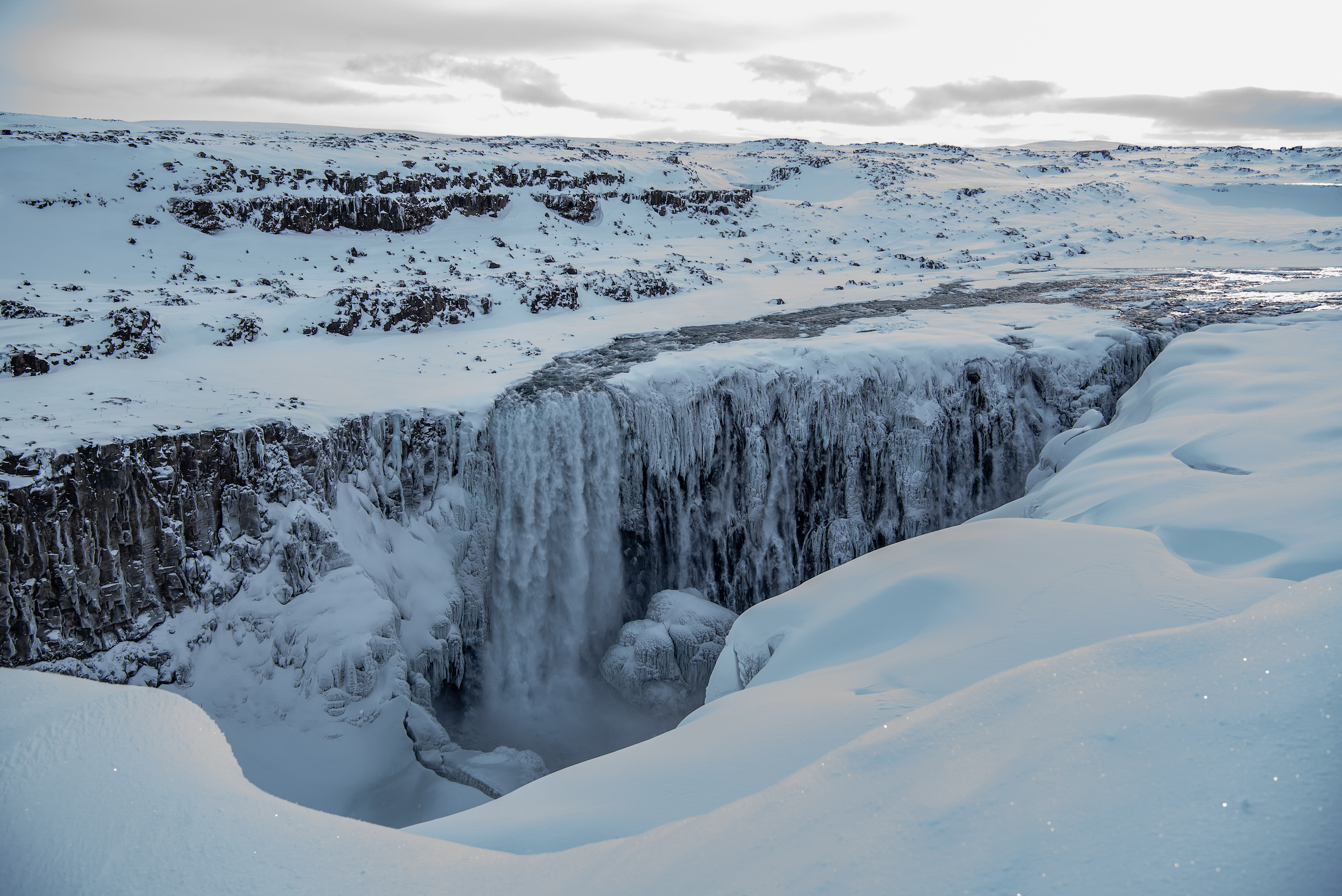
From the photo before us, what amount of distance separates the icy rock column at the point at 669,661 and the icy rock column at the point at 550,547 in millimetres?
856

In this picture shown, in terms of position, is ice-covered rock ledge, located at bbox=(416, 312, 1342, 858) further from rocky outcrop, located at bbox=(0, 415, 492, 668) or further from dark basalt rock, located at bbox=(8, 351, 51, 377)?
dark basalt rock, located at bbox=(8, 351, 51, 377)

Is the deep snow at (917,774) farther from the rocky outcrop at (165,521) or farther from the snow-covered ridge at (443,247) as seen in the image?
the snow-covered ridge at (443,247)

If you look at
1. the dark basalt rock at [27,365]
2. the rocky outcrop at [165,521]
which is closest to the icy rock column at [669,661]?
the rocky outcrop at [165,521]

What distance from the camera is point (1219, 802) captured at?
185 centimetres

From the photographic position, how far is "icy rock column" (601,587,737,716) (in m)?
8.91

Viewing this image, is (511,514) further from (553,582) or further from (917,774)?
(917,774)

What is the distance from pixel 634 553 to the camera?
33.1ft

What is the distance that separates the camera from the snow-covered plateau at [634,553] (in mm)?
2271

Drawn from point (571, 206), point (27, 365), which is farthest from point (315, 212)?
point (27, 365)

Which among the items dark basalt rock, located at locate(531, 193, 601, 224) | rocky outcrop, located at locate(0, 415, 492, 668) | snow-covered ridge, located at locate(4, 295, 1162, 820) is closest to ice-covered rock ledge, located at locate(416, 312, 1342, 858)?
snow-covered ridge, located at locate(4, 295, 1162, 820)

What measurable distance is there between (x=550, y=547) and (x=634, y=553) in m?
1.19

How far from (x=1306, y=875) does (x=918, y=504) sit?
9521 millimetres

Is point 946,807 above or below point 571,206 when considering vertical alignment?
below

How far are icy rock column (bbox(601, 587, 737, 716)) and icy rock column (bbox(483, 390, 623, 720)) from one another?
856 mm
